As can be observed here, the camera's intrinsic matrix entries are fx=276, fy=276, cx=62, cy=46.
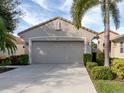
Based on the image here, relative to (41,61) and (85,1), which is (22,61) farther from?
(85,1)

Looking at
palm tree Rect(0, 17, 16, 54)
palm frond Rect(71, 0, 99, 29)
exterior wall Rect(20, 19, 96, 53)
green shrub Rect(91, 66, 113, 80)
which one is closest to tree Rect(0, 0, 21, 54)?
palm tree Rect(0, 17, 16, 54)

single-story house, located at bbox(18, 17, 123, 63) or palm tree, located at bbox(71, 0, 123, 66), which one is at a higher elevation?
palm tree, located at bbox(71, 0, 123, 66)

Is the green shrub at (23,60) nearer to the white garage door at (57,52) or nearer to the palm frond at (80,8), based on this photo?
the white garage door at (57,52)

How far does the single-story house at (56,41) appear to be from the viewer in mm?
28359

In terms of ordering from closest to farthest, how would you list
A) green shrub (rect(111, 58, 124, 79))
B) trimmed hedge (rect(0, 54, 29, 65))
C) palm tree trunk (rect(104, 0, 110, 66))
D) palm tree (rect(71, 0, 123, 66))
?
green shrub (rect(111, 58, 124, 79)) < palm tree trunk (rect(104, 0, 110, 66)) < palm tree (rect(71, 0, 123, 66)) < trimmed hedge (rect(0, 54, 29, 65))

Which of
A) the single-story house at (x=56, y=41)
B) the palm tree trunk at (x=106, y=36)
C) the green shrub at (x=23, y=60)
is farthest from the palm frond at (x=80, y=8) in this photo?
the green shrub at (x=23, y=60)

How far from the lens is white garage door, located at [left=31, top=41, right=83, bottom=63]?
28609mm

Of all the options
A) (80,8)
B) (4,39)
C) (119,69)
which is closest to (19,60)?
(4,39)

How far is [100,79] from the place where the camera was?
14867mm

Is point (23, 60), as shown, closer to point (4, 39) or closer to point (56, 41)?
point (56, 41)

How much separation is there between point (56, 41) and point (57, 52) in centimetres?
115

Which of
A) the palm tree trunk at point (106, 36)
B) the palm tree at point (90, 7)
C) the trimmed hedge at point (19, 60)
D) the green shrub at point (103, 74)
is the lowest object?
the green shrub at point (103, 74)

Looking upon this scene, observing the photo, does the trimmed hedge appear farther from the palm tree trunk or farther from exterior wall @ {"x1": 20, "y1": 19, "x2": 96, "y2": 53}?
the palm tree trunk

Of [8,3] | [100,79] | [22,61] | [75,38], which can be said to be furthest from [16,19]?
[100,79]
